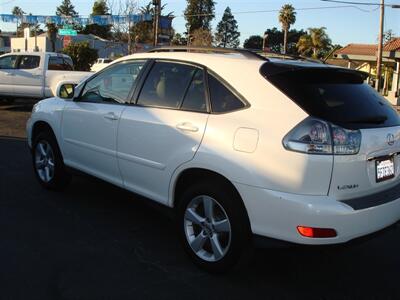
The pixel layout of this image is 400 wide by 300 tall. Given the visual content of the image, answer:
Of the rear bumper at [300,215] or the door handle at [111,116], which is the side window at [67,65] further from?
the rear bumper at [300,215]

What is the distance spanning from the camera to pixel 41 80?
15.5 m

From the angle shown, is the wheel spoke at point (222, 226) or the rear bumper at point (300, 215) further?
the wheel spoke at point (222, 226)

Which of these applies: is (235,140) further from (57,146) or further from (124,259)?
(57,146)

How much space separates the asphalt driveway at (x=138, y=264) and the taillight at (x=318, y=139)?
0.69m

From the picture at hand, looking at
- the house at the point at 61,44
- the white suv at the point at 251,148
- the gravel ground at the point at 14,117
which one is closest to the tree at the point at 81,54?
the house at the point at 61,44

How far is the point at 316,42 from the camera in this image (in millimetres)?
72625

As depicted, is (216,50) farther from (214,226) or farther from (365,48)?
(365,48)

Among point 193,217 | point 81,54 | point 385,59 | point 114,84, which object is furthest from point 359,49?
point 193,217

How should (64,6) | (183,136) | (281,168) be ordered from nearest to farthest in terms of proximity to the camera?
(281,168) → (183,136) → (64,6)

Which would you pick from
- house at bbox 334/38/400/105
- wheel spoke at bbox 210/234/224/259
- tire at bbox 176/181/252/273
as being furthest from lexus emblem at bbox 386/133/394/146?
house at bbox 334/38/400/105

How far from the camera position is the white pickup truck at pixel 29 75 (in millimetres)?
15398

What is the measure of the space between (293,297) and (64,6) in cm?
13176

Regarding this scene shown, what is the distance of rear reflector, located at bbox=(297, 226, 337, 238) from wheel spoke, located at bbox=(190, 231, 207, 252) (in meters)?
0.92

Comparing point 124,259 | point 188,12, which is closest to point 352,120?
point 124,259
